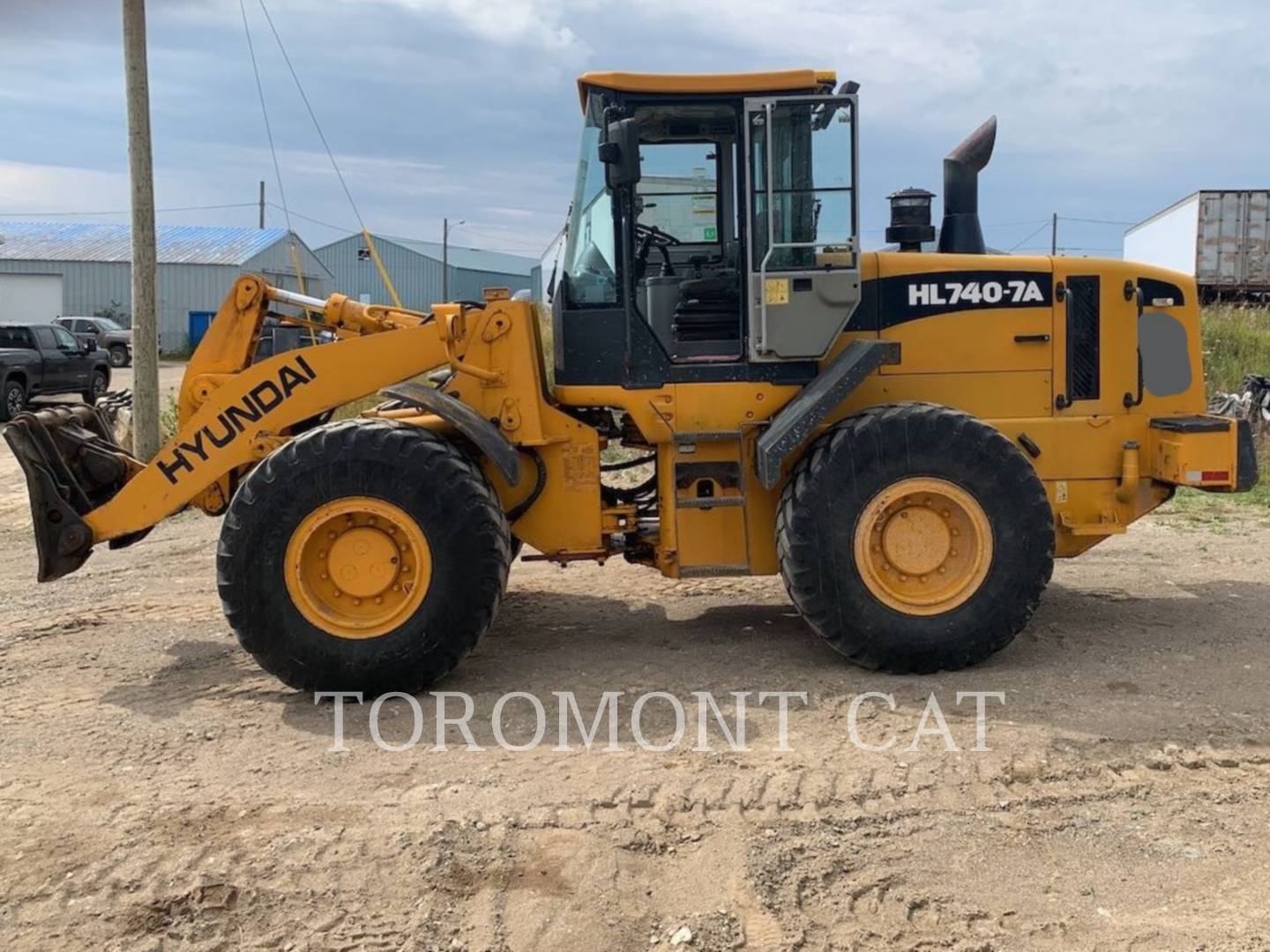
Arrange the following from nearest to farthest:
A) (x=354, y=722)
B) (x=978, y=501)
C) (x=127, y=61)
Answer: (x=354, y=722) < (x=978, y=501) < (x=127, y=61)

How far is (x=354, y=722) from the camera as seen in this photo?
512cm

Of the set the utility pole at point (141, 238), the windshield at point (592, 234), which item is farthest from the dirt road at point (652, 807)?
the utility pole at point (141, 238)

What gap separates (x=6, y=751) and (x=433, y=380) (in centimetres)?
278

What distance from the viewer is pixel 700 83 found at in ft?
18.7

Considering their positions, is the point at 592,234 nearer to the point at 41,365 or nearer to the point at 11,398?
the point at 11,398

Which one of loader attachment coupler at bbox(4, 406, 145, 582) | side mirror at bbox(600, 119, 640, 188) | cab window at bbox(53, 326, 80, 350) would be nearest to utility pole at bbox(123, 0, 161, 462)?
loader attachment coupler at bbox(4, 406, 145, 582)

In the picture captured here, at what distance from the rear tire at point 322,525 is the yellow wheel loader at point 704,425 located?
0.04ft

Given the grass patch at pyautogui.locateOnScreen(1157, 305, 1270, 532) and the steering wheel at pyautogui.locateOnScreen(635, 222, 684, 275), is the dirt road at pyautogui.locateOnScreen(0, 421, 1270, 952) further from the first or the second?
the grass patch at pyautogui.locateOnScreen(1157, 305, 1270, 532)

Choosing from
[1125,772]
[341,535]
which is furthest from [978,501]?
[341,535]

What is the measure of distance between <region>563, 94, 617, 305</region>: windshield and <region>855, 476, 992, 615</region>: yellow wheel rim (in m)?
1.78

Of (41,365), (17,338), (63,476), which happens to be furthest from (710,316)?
(17,338)

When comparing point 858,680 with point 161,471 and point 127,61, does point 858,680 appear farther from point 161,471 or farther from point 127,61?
point 127,61

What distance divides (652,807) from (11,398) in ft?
66.4

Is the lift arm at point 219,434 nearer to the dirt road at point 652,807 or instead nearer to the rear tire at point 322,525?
the rear tire at point 322,525
